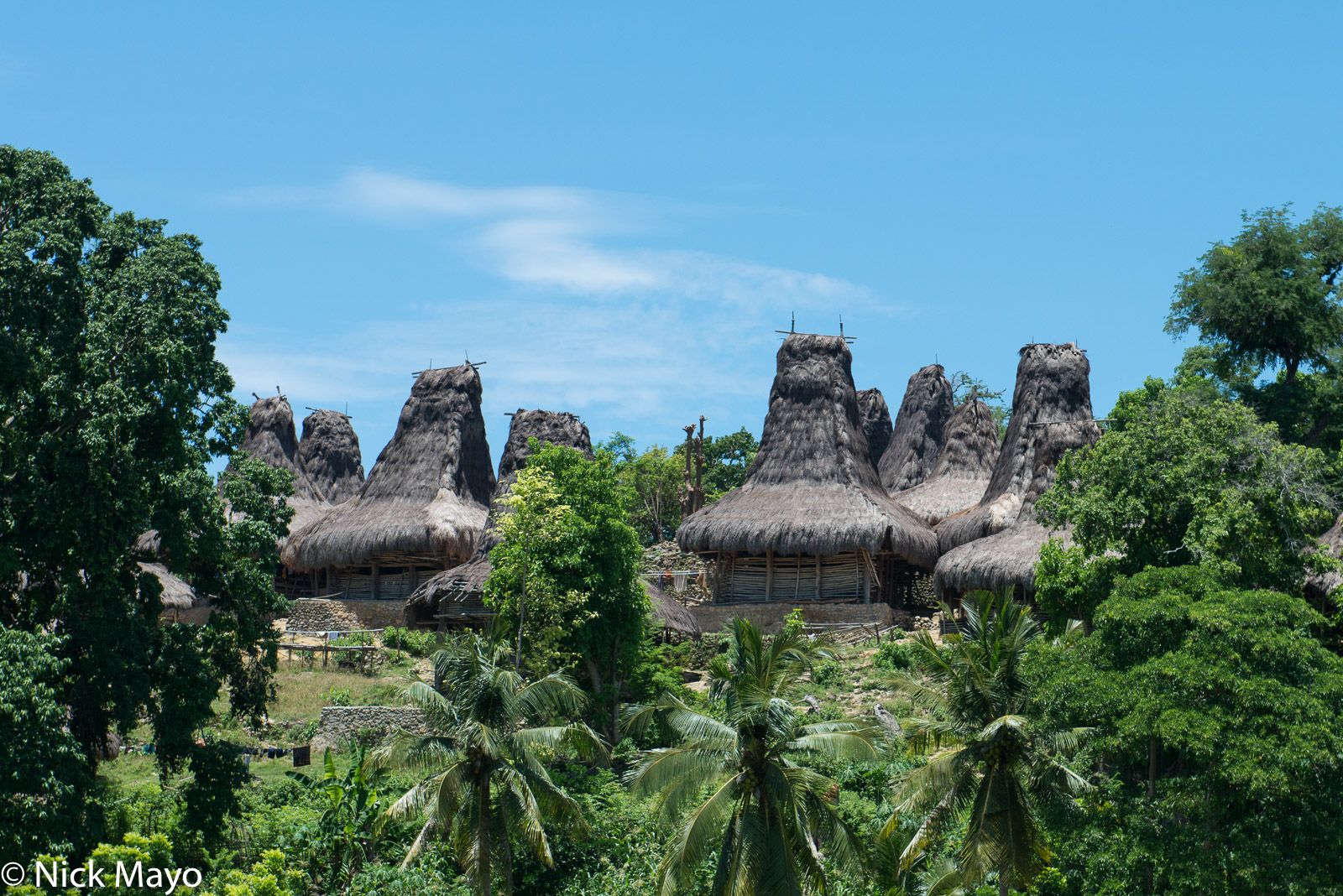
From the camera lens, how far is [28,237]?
801 inches

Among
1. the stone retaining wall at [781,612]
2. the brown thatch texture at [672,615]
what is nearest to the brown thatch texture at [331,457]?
the stone retaining wall at [781,612]

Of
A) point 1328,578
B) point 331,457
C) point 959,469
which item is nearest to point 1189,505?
point 1328,578

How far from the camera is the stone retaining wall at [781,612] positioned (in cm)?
3438

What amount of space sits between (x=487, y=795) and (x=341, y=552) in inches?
817

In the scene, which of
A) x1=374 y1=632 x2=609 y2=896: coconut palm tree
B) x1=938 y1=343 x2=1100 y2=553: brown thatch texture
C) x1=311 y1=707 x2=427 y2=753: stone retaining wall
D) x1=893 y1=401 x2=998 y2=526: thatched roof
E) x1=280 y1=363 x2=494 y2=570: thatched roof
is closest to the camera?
x1=374 y1=632 x2=609 y2=896: coconut palm tree

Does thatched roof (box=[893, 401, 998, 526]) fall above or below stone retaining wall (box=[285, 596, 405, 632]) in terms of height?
above

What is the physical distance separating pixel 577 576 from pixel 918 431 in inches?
865

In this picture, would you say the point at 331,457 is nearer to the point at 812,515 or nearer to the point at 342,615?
the point at 342,615

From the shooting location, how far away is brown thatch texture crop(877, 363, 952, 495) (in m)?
45.4

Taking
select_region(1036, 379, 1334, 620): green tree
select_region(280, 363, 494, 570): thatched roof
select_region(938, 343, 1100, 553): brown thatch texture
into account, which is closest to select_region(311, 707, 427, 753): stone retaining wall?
select_region(1036, 379, 1334, 620): green tree

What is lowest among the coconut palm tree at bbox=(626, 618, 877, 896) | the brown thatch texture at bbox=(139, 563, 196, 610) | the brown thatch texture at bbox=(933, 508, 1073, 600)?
the coconut palm tree at bbox=(626, 618, 877, 896)

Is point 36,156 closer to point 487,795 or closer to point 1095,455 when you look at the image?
point 487,795

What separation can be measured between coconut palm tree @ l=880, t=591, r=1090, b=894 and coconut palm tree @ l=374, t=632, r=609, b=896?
15.1ft

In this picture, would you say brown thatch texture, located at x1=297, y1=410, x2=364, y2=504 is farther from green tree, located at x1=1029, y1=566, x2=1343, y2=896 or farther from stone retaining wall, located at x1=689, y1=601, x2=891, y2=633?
green tree, located at x1=1029, y1=566, x2=1343, y2=896
